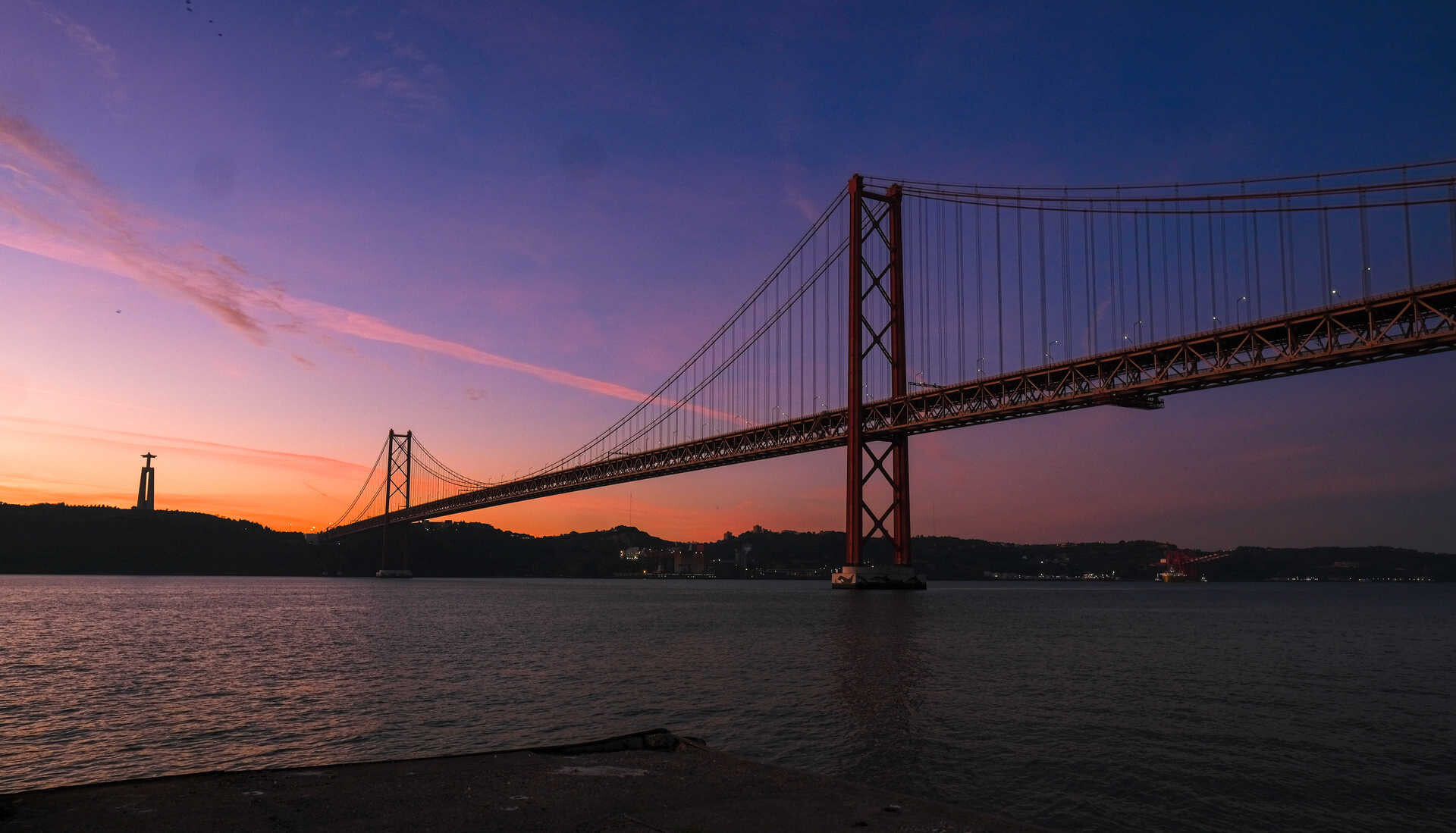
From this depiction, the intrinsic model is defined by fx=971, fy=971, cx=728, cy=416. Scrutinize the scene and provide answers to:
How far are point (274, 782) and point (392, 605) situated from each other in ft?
189

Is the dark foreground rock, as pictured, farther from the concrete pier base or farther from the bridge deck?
the concrete pier base

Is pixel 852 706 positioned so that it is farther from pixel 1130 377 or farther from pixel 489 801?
pixel 1130 377

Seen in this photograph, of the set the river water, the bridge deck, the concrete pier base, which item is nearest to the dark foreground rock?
the river water

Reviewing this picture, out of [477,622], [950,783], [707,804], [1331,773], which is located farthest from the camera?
[477,622]

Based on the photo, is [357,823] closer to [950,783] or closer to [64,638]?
[950,783]

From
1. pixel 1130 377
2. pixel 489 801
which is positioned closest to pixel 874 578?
pixel 1130 377

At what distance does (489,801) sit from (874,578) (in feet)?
194

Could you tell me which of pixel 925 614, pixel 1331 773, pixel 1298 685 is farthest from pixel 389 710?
pixel 925 614

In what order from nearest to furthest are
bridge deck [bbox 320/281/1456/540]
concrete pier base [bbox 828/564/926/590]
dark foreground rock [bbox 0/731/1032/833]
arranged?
dark foreground rock [bbox 0/731/1032/833]
bridge deck [bbox 320/281/1456/540]
concrete pier base [bbox 828/564/926/590]

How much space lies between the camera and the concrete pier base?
64.3 metres

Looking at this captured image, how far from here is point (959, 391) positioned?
6172 centimetres

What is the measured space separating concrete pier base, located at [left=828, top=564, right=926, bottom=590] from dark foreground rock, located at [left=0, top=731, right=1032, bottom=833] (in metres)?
55.7

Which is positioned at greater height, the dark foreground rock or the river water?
the dark foreground rock

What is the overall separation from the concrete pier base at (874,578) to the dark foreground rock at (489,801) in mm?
55698
